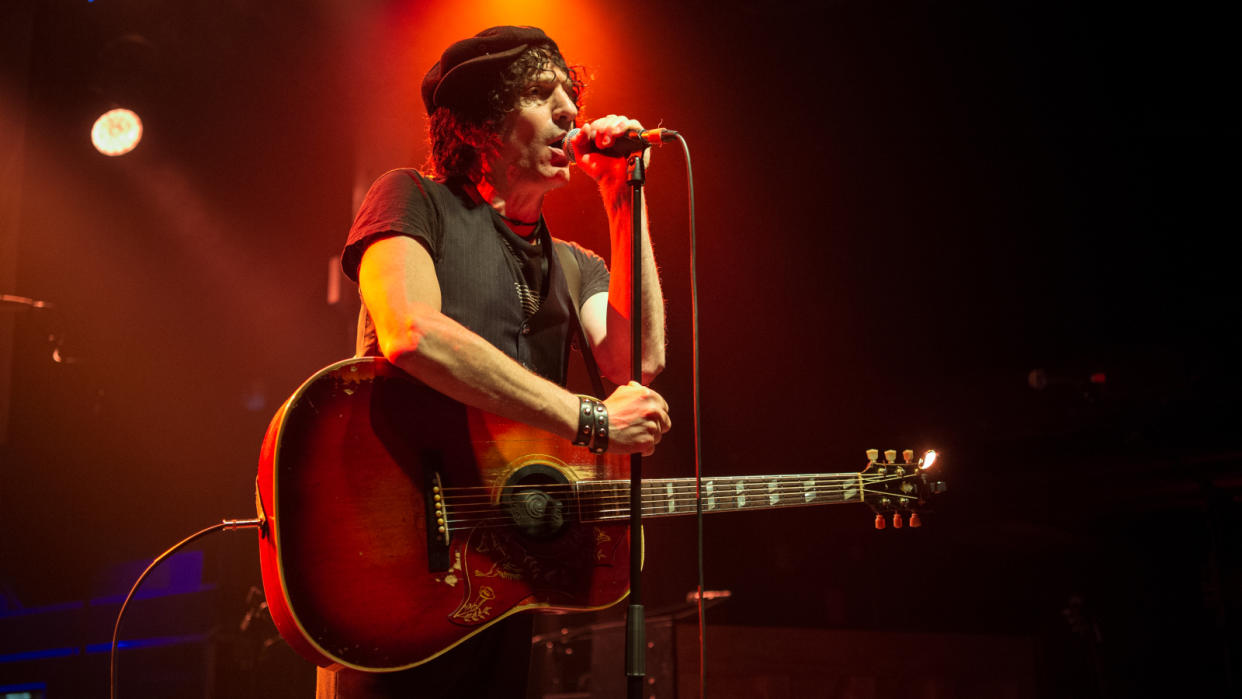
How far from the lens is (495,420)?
2.02 m

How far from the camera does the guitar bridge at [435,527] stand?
5.97 feet

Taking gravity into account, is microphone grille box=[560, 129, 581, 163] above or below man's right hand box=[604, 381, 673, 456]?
above

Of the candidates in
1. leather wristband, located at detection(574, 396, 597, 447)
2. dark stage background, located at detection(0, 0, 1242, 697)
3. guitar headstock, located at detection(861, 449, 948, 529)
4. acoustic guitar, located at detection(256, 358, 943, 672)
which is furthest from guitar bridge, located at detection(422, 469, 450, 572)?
dark stage background, located at detection(0, 0, 1242, 697)

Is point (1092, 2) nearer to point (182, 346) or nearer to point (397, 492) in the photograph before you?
point (397, 492)

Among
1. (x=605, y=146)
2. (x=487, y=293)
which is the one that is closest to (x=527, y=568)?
(x=487, y=293)

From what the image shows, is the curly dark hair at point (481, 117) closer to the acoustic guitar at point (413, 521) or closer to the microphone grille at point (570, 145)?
the microphone grille at point (570, 145)

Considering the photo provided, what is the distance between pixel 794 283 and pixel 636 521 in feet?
12.7

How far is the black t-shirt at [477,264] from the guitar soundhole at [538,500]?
309 millimetres

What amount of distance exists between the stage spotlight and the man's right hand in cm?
498

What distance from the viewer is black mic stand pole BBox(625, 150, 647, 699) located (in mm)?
1696

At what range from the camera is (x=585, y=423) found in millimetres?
1963

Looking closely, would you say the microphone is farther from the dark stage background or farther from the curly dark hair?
the dark stage background

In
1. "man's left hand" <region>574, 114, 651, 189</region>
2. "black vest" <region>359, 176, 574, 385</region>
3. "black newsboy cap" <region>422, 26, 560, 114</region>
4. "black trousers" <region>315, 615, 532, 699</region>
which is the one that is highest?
"black newsboy cap" <region>422, 26, 560, 114</region>

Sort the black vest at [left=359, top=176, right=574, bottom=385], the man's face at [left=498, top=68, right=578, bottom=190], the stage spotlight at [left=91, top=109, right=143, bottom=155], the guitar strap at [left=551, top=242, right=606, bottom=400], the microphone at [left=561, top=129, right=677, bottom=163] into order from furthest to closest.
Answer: the stage spotlight at [left=91, top=109, right=143, bottom=155] < the guitar strap at [left=551, top=242, right=606, bottom=400] < the man's face at [left=498, top=68, right=578, bottom=190] < the black vest at [left=359, top=176, right=574, bottom=385] < the microphone at [left=561, top=129, right=677, bottom=163]
